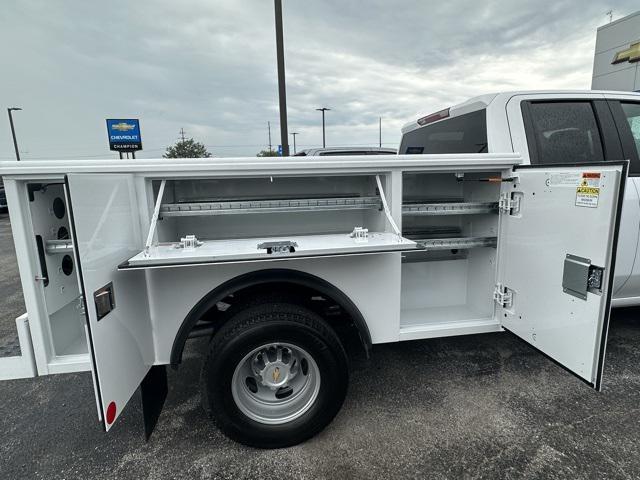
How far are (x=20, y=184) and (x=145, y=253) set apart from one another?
27.2 inches

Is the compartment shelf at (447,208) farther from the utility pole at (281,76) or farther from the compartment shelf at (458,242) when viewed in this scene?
the utility pole at (281,76)

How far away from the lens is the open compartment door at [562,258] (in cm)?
A: 177

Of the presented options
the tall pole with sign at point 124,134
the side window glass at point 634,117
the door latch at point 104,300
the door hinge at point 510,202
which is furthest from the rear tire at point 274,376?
the tall pole with sign at point 124,134

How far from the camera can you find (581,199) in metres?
1.88

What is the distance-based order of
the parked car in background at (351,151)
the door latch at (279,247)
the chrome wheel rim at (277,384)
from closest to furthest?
the door latch at (279,247) < the chrome wheel rim at (277,384) < the parked car in background at (351,151)

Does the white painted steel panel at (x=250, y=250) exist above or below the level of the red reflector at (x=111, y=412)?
above

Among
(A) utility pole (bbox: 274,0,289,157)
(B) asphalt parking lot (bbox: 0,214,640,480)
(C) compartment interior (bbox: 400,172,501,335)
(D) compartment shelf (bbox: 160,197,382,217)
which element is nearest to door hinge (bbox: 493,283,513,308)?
(C) compartment interior (bbox: 400,172,501,335)

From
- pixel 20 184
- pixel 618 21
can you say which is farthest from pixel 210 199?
pixel 618 21

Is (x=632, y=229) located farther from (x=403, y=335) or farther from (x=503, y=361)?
(x=403, y=335)

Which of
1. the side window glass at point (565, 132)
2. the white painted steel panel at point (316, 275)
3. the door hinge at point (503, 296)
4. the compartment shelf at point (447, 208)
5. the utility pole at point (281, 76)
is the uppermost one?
the utility pole at point (281, 76)

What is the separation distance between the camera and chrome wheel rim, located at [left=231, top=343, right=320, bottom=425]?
2162 millimetres

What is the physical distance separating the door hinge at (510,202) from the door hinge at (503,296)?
519 millimetres

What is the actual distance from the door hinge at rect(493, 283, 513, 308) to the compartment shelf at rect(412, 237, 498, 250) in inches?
11.9

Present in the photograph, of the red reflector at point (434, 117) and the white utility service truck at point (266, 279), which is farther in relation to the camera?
the red reflector at point (434, 117)
